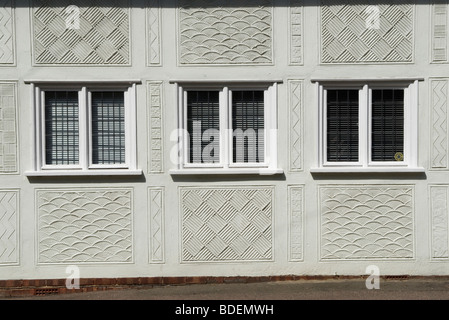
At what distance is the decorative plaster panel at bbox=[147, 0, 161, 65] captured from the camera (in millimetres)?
9539

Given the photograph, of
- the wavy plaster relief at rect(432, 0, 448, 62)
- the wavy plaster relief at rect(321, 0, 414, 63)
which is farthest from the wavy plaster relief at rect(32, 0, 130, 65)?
the wavy plaster relief at rect(432, 0, 448, 62)

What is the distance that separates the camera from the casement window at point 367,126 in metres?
9.76

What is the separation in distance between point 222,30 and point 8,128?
11.8 ft

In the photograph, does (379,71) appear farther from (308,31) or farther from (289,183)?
(289,183)

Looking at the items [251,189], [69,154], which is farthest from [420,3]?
[69,154]

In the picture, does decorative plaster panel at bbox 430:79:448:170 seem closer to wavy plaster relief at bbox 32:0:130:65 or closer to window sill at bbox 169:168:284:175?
window sill at bbox 169:168:284:175

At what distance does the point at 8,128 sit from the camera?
375 inches

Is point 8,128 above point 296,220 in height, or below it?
above

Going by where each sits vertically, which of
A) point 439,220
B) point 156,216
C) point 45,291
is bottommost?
point 45,291

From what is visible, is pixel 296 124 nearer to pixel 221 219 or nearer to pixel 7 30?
pixel 221 219

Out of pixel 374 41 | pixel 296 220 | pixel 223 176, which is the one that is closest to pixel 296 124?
pixel 223 176

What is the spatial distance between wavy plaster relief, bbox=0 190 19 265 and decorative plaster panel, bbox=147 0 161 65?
2.96 metres

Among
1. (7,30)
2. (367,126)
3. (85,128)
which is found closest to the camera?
(7,30)

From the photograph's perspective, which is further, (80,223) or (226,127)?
(226,127)
